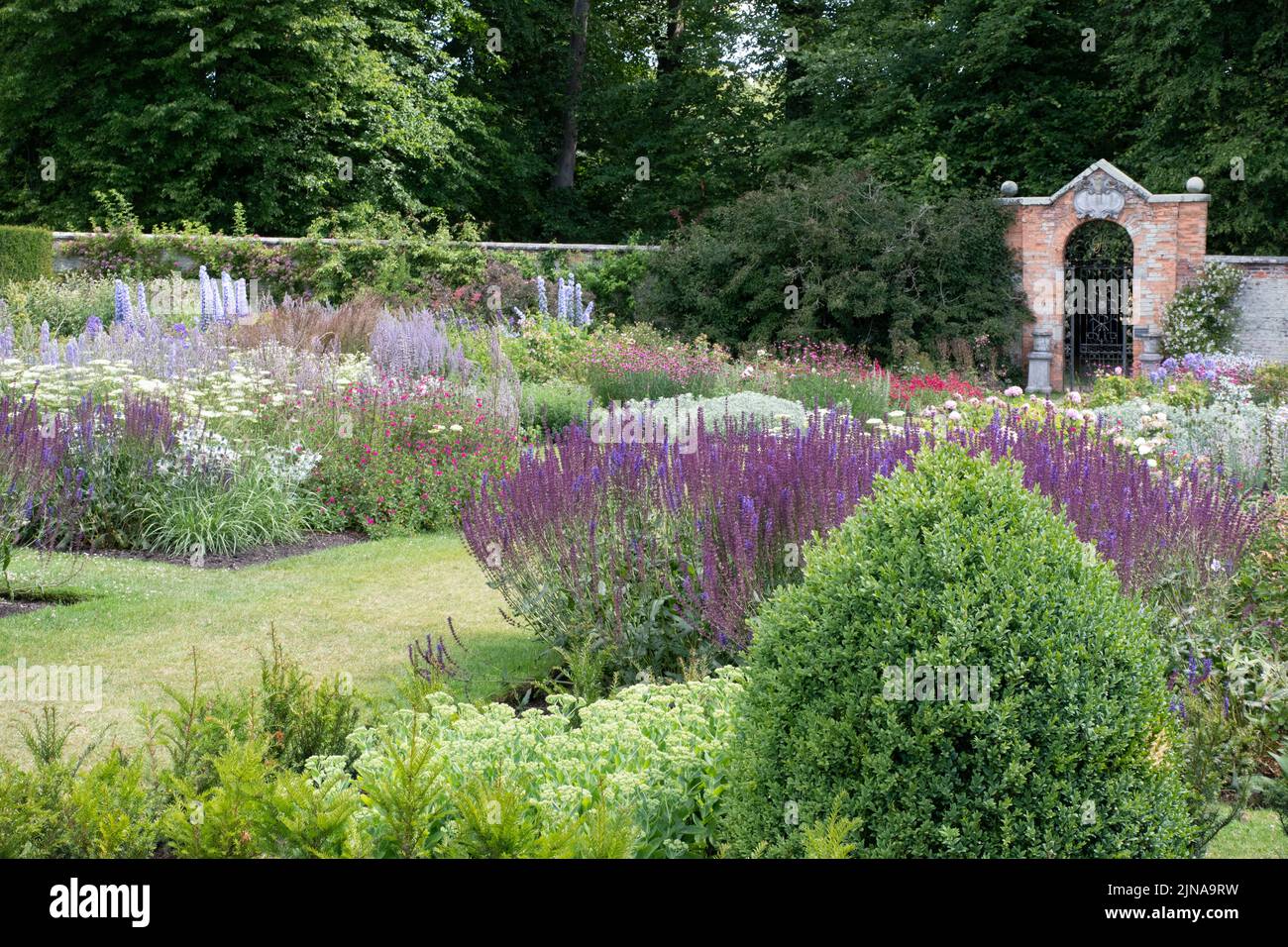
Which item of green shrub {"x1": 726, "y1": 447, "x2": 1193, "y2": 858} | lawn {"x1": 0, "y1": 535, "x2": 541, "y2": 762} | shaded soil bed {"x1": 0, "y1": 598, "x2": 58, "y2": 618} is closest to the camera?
green shrub {"x1": 726, "y1": 447, "x2": 1193, "y2": 858}

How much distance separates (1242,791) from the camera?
3420 millimetres

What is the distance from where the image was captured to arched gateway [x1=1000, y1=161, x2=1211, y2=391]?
1848 centimetres

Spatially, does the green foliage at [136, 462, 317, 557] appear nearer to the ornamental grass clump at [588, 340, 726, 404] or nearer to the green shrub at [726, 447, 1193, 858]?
the ornamental grass clump at [588, 340, 726, 404]

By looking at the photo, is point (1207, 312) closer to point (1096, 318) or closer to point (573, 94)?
point (1096, 318)

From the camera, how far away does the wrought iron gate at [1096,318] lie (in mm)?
19828

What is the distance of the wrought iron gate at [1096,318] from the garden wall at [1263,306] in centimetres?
166

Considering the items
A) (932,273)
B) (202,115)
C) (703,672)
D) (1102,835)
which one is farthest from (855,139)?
(1102,835)

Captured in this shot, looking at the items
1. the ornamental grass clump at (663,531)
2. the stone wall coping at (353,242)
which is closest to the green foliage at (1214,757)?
the ornamental grass clump at (663,531)

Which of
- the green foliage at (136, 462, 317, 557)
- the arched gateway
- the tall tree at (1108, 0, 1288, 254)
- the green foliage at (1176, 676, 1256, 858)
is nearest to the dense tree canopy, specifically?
the tall tree at (1108, 0, 1288, 254)

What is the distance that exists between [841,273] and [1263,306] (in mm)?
6565

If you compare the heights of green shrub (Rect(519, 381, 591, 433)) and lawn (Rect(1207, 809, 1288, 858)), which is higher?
green shrub (Rect(519, 381, 591, 433))

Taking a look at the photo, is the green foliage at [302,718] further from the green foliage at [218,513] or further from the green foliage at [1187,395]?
the green foliage at [1187,395]

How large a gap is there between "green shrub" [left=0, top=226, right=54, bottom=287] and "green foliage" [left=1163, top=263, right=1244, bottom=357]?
56.3 ft

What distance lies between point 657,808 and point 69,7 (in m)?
24.3
